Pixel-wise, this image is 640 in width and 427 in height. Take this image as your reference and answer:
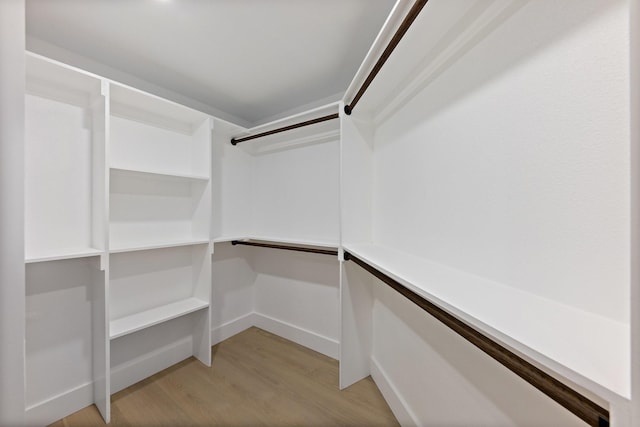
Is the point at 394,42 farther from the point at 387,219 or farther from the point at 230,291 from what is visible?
the point at 230,291

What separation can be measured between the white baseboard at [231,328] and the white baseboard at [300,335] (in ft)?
0.25

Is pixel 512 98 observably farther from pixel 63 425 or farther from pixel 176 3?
pixel 63 425

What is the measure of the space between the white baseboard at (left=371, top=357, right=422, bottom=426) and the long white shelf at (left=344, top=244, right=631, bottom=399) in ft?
3.38

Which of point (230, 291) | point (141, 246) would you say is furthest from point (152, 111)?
point (230, 291)

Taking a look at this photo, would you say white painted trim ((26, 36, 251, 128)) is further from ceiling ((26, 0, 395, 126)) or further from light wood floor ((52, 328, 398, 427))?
light wood floor ((52, 328, 398, 427))

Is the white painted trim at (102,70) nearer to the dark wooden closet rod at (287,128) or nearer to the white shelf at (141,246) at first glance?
the dark wooden closet rod at (287,128)

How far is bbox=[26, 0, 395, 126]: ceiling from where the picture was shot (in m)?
1.26

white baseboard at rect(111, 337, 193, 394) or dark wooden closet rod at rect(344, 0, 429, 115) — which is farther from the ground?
dark wooden closet rod at rect(344, 0, 429, 115)

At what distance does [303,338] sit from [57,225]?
6.55 feet

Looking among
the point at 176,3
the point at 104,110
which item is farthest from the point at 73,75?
the point at 176,3

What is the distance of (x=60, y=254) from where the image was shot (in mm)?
1384

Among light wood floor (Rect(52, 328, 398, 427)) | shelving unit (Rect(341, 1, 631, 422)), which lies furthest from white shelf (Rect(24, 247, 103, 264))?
shelving unit (Rect(341, 1, 631, 422))

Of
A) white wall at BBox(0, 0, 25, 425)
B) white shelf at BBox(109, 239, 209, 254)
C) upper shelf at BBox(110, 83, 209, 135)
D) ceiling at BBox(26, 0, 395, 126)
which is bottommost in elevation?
white shelf at BBox(109, 239, 209, 254)

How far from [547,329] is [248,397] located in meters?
1.83
